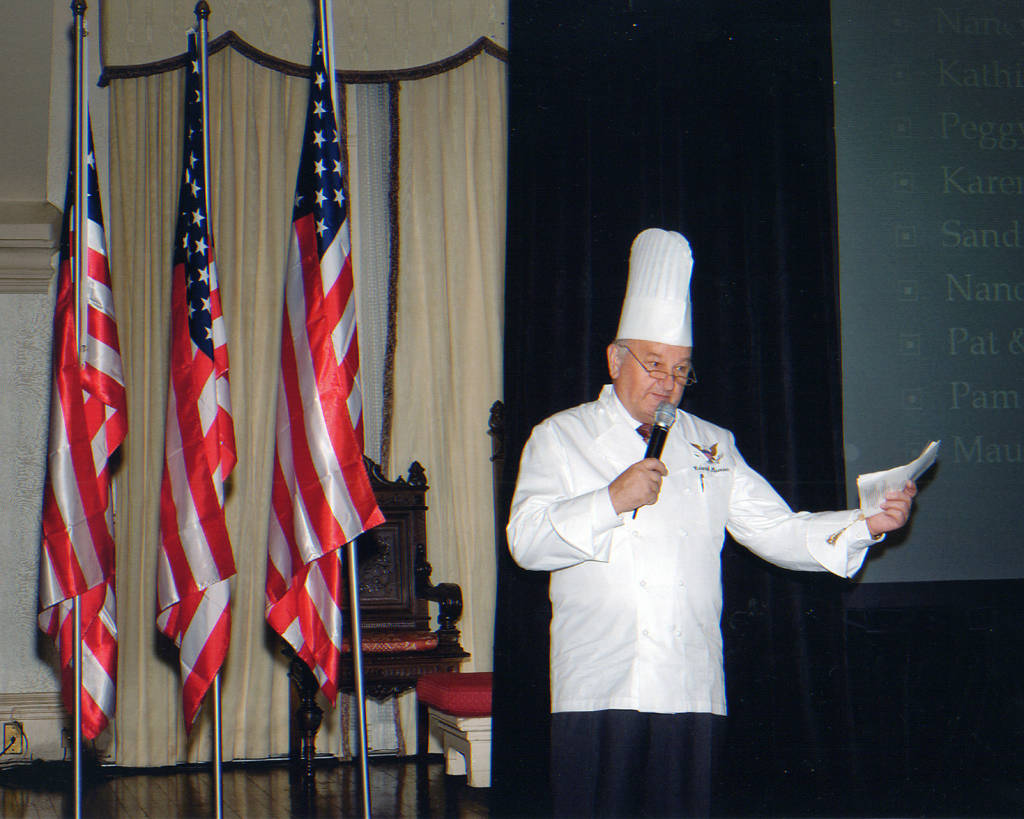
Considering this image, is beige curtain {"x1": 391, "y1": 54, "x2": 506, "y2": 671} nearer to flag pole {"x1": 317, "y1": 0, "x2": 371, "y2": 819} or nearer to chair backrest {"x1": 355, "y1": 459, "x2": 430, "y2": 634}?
chair backrest {"x1": 355, "y1": 459, "x2": 430, "y2": 634}

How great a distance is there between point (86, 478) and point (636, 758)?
172cm

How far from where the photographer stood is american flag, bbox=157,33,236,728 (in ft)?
9.82

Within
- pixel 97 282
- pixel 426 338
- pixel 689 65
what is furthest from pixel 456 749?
pixel 689 65

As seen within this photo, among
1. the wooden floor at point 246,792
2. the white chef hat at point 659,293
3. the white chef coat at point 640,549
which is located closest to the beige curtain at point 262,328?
the wooden floor at point 246,792

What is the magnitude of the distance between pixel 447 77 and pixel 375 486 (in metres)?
2.05

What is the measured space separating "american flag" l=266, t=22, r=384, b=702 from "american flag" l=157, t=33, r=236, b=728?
0.66 ft

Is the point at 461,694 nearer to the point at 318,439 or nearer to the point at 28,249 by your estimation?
the point at 318,439

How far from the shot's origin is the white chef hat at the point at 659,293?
2.56 meters

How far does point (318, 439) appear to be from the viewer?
9.36ft

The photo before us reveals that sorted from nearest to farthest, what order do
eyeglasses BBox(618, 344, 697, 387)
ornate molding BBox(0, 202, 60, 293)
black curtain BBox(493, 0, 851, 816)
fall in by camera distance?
eyeglasses BBox(618, 344, 697, 387) < black curtain BBox(493, 0, 851, 816) < ornate molding BBox(0, 202, 60, 293)

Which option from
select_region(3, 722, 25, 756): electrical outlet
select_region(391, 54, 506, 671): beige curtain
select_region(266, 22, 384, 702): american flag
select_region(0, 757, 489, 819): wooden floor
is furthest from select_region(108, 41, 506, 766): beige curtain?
select_region(266, 22, 384, 702): american flag


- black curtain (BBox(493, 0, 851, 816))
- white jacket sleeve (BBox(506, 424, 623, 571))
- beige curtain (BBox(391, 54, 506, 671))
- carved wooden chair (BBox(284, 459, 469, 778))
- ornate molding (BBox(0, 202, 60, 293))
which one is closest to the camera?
white jacket sleeve (BBox(506, 424, 623, 571))

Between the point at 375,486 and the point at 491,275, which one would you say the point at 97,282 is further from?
the point at 491,275

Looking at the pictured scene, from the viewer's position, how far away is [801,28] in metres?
3.56
